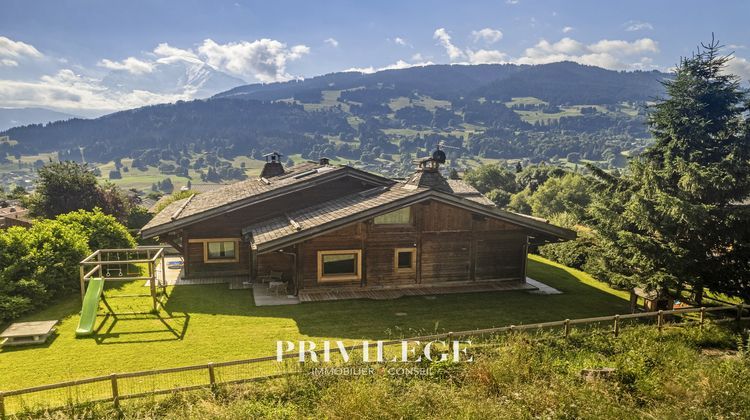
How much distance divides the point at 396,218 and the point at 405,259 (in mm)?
2042

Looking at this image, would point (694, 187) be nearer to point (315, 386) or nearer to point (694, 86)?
point (694, 86)

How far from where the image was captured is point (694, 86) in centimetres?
1653

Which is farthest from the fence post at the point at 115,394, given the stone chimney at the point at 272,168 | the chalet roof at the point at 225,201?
the stone chimney at the point at 272,168

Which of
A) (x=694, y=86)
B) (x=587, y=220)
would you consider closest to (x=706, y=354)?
(x=587, y=220)

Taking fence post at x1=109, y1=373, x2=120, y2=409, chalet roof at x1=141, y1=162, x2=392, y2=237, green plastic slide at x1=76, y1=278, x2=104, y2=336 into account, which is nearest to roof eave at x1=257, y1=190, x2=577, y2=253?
chalet roof at x1=141, y1=162, x2=392, y2=237

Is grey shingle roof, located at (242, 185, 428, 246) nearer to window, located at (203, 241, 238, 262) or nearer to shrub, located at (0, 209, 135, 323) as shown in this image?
window, located at (203, 241, 238, 262)

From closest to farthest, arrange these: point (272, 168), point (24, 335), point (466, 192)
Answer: point (24, 335)
point (466, 192)
point (272, 168)

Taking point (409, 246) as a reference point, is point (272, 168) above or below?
above

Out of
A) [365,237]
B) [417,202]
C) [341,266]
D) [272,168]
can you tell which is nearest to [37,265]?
[341,266]

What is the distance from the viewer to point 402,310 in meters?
17.3

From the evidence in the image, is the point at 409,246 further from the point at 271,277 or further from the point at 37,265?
the point at 37,265

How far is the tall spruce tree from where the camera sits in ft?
47.4

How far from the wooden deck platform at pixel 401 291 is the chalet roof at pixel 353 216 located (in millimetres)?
2648

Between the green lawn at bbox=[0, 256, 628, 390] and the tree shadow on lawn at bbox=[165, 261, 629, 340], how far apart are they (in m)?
0.04
